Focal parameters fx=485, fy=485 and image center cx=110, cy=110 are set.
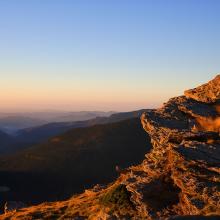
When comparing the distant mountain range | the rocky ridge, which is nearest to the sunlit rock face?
the rocky ridge

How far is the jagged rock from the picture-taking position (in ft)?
141

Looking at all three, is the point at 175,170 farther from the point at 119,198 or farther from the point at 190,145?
the point at 119,198

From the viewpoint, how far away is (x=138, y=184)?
42.0 m

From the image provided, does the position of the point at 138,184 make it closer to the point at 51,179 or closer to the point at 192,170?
the point at 192,170

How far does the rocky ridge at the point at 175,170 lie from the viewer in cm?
3744

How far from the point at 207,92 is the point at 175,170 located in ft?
28.4

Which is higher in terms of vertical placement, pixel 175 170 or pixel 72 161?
pixel 175 170

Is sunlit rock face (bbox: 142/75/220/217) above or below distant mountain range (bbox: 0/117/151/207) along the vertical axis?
above

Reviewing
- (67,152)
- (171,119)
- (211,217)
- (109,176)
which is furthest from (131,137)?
(211,217)

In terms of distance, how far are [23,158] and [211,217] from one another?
13811 centimetres

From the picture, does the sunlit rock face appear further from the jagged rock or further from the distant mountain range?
the distant mountain range

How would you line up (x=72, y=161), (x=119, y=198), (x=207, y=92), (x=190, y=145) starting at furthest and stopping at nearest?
(x=72, y=161), (x=207, y=92), (x=119, y=198), (x=190, y=145)

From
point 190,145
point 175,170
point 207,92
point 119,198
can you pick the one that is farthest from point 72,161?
point 190,145

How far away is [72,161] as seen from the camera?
140 metres
